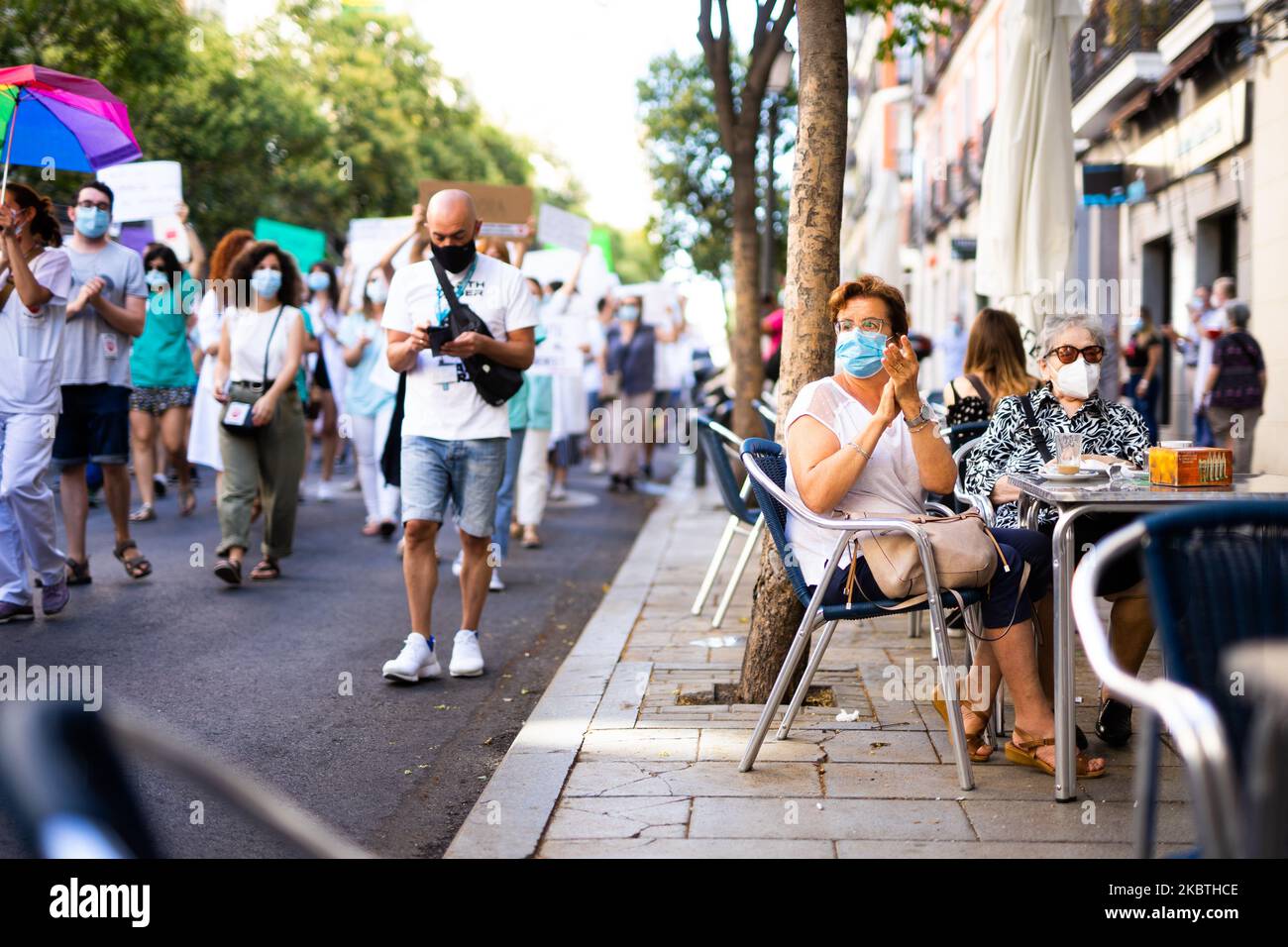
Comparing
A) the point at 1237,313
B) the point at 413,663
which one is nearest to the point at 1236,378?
the point at 1237,313

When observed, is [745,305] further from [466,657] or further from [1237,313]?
[466,657]

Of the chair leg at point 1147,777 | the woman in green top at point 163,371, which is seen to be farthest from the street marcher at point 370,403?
the chair leg at point 1147,777

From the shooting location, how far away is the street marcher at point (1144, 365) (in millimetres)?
16969

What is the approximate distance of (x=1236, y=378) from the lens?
44.3ft

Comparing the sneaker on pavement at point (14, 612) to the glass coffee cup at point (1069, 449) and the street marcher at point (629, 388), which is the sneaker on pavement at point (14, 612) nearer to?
the glass coffee cup at point (1069, 449)

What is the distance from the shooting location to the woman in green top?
11.5m

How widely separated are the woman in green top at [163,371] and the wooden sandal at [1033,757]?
823 centimetres

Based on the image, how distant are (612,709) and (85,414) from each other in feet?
12.4

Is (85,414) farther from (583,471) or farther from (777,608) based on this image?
(583,471)

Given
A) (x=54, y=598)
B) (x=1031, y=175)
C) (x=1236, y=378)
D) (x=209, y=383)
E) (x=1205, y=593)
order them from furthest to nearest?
(x=1236, y=378) < (x=209, y=383) < (x=1031, y=175) < (x=54, y=598) < (x=1205, y=593)

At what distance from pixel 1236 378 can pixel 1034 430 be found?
9147mm

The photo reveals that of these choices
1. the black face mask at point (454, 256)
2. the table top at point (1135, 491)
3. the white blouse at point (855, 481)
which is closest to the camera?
the table top at point (1135, 491)

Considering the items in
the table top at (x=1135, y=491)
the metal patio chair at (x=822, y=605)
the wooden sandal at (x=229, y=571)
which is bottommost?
the wooden sandal at (x=229, y=571)

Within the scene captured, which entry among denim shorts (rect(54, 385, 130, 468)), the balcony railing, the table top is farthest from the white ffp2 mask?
the balcony railing
